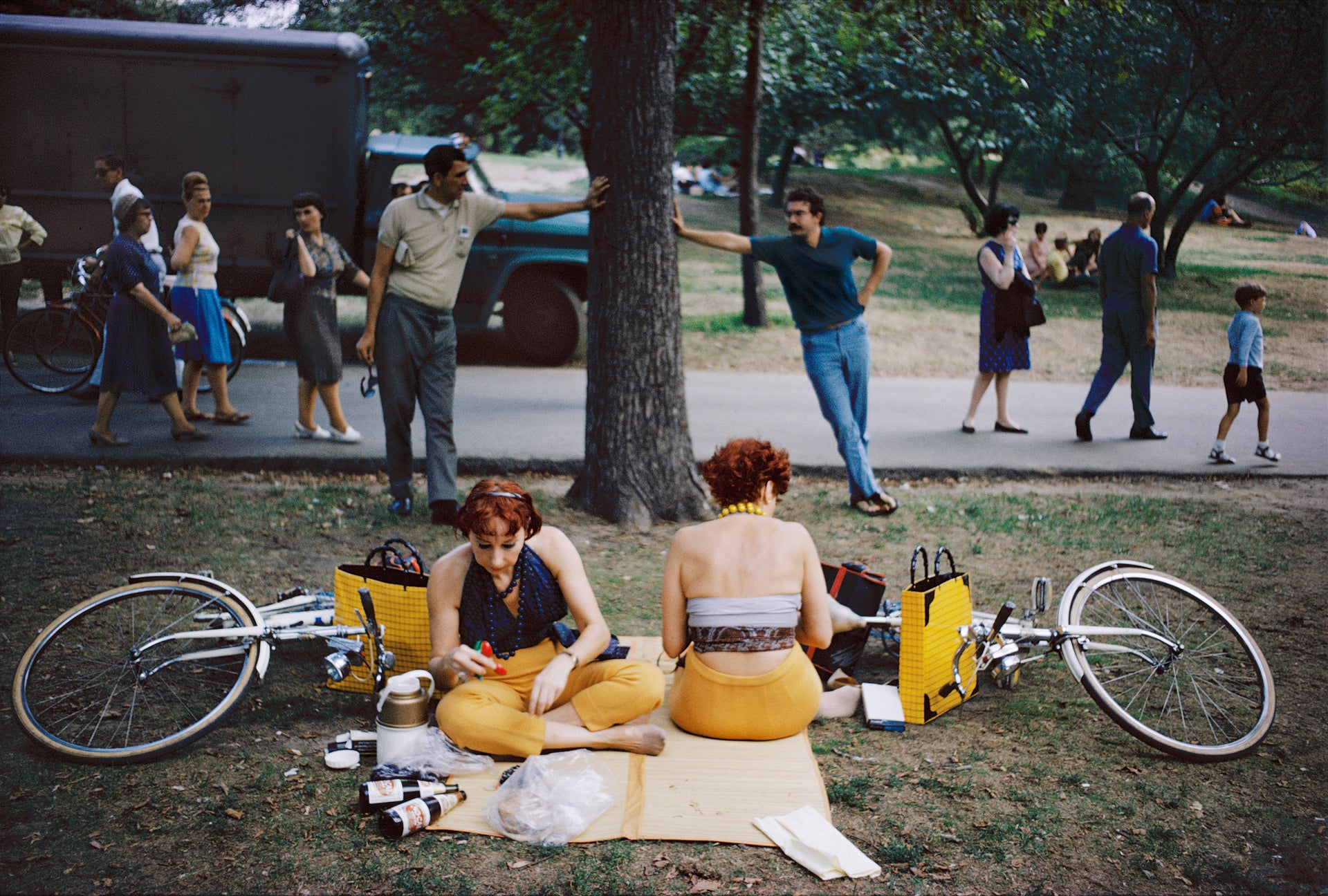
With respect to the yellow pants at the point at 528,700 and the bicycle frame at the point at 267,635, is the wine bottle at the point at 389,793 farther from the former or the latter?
the bicycle frame at the point at 267,635

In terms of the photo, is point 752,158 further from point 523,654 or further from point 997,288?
point 523,654

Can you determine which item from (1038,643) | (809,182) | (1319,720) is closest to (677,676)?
(1038,643)

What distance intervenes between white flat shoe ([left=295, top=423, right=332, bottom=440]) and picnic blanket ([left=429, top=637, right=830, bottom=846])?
16.2 ft

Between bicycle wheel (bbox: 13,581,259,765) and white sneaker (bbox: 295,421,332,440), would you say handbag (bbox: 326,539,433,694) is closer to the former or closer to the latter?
bicycle wheel (bbox: 13,581,259,765)

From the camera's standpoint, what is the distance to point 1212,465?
26.2 ft

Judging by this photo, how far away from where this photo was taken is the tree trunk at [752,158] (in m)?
12.0

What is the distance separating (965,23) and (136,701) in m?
7.19

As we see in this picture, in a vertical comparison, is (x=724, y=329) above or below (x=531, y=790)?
above

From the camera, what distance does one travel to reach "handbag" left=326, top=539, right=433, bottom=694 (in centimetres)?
420

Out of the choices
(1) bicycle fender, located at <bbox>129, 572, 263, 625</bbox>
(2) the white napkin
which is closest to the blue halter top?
(1) bicycle fender, located at <bbox>129, 572, 263, 625</bbox>

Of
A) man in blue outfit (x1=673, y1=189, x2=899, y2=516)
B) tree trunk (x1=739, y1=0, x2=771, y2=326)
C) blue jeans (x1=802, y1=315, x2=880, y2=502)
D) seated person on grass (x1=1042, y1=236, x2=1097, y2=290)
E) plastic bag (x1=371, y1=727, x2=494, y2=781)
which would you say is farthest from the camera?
seated person on grass (x1=1042, y1=236, x2=1097, y2=290)

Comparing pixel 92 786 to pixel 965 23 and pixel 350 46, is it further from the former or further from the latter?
pixel 350 46

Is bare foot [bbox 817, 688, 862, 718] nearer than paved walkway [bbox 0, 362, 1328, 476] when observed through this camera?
Yes

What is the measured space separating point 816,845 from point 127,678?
2683 mm
